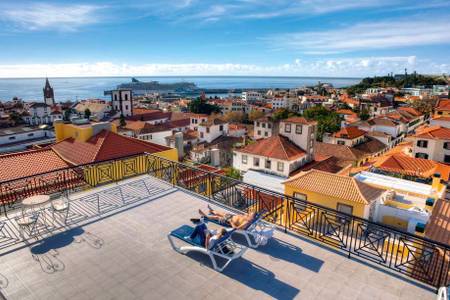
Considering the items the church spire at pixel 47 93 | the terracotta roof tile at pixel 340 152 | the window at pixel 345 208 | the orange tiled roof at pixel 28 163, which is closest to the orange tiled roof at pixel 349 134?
the terracotta roof tile at pixel 340 152

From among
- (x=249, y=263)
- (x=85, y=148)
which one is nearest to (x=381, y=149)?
(x=85, y=148)

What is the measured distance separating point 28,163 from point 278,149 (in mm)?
22198

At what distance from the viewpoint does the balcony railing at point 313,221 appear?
222 inches

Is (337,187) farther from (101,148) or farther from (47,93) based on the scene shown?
(47,93)

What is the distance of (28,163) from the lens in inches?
621

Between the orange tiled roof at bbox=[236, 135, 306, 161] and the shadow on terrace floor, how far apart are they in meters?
24.2

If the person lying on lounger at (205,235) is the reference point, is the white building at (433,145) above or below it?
below

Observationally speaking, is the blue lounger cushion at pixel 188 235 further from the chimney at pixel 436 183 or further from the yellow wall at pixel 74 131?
the chimney at pixel 436 183

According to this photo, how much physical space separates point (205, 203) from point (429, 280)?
18.1ft

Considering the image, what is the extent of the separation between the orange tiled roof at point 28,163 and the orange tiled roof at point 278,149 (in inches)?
786

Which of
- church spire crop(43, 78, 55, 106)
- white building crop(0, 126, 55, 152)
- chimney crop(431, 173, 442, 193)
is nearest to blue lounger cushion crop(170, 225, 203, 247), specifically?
chimney crop(431, 173, 442, 193)

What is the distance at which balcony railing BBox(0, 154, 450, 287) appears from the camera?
5.63m

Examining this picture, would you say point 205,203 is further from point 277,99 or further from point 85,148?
point 277,99

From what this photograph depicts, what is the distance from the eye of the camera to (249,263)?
19.2 ft
